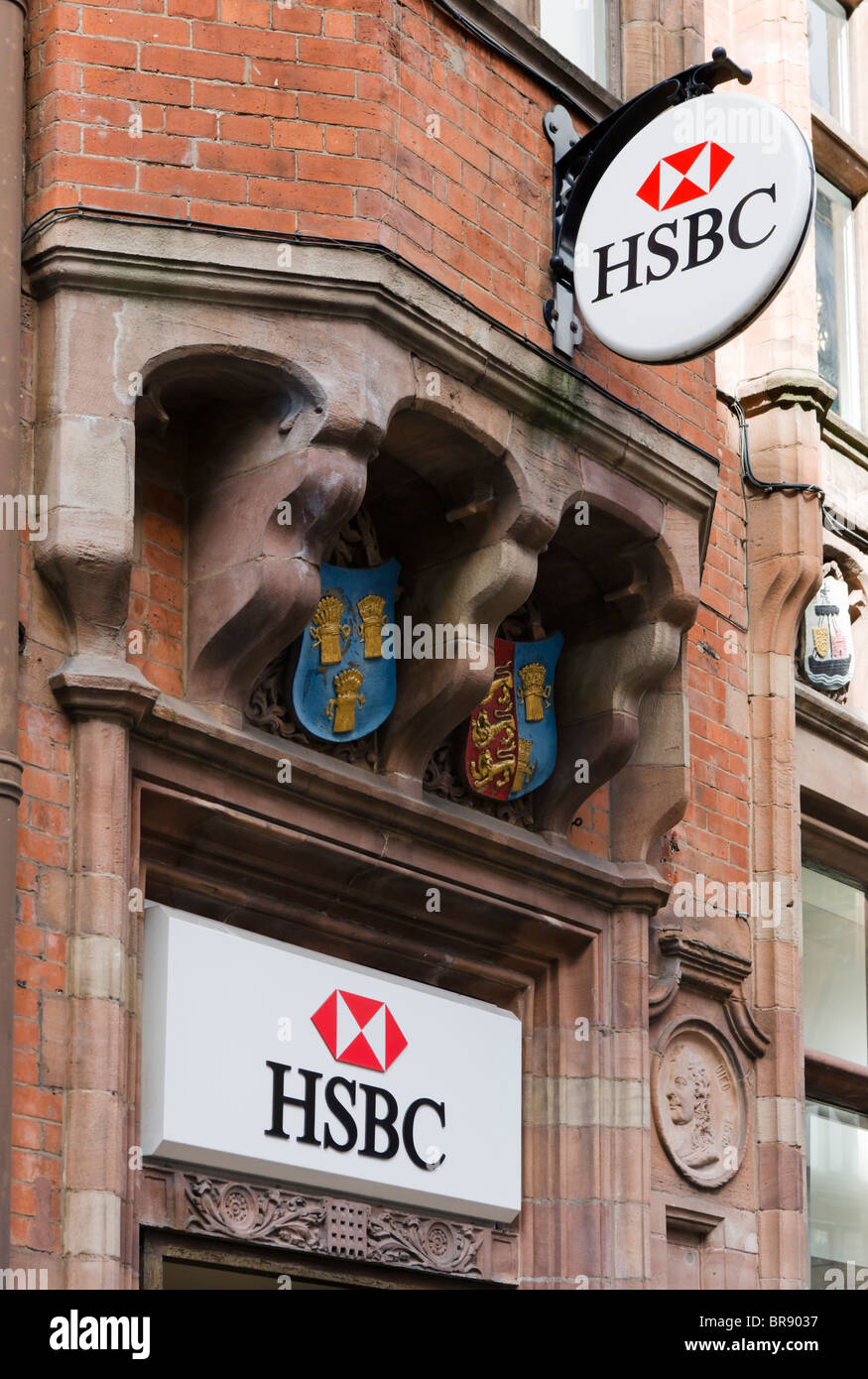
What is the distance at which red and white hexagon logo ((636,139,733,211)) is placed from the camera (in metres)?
8.36

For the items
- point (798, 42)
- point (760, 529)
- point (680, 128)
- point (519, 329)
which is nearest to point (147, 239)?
point (519, 329)

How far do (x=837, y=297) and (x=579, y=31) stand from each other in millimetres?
2951

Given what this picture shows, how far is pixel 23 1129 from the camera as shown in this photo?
6594 mm

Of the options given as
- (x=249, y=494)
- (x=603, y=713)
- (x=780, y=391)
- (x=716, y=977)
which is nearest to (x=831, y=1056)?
(x=716, y=977)

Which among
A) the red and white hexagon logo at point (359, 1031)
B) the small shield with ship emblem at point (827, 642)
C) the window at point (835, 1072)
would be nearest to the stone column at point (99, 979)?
the red and white hexagon logo at point (359, 1031)

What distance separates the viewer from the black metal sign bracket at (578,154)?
8523mm

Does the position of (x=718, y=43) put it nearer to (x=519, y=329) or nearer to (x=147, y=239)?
(x=519, y=329)

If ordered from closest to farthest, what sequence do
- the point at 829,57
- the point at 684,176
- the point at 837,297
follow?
1. the point at 684,176
2. the point at 837,297
3. the point at 829,57

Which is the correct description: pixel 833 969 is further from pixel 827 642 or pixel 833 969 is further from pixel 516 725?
pixel 516 725

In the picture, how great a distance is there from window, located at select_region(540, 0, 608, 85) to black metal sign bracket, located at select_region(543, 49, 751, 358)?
621mm

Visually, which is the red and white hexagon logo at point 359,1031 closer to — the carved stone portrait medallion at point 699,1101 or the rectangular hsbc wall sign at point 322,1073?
the rectangular hsbc wall sign at point 322,1073

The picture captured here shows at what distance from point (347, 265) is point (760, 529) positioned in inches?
137

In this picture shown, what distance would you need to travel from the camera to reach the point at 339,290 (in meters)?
7.54

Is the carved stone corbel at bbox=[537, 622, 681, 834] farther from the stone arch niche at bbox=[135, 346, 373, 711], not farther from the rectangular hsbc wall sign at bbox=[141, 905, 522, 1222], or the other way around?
the stone arch niche at bbox=[135, 346, 373, 711]
